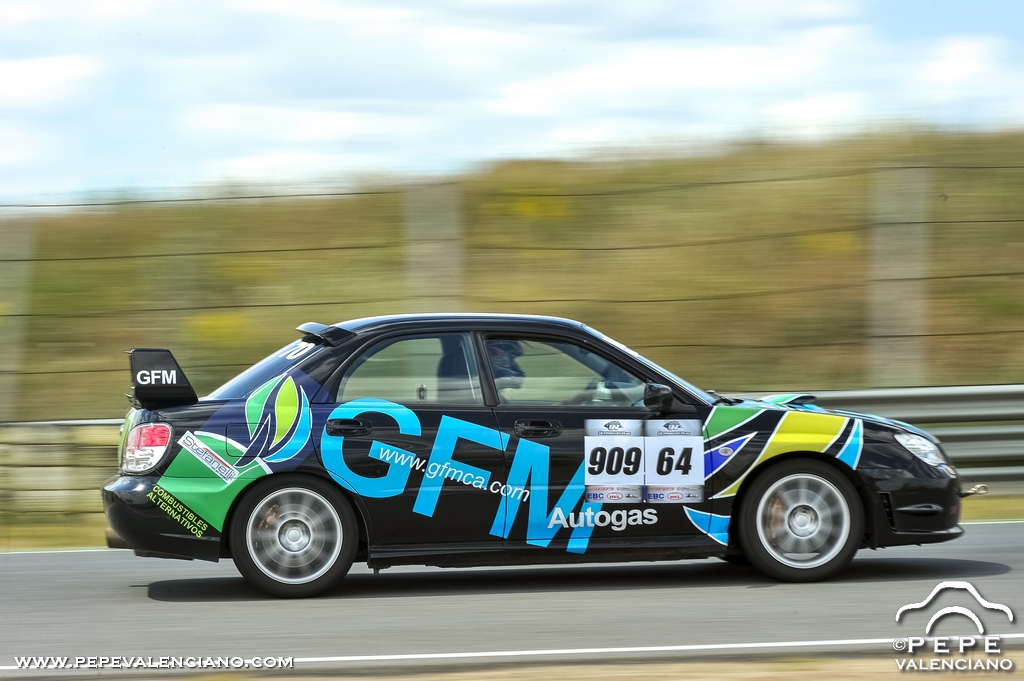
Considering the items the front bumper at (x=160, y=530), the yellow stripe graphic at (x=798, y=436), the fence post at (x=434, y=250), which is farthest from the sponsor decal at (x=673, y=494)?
the fence post at (x=434, y=250)

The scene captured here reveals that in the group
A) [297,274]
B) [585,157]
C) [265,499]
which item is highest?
[585,157]

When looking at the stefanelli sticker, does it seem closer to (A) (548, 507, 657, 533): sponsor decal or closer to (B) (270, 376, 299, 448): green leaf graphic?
(B) (270, 376, 299, 448): green leaf graphic

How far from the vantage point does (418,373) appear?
6.96 metres

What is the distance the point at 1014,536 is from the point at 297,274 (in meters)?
6.92

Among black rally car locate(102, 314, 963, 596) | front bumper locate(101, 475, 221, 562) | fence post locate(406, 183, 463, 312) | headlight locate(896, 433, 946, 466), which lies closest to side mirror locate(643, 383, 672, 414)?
black rally car locate(102, 314, 963, 596)

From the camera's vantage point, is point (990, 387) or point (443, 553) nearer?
point (443, 553)

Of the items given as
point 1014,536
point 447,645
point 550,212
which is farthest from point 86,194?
point 1014,536

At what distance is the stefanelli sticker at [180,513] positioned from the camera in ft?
21.7

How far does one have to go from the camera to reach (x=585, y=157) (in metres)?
16.7

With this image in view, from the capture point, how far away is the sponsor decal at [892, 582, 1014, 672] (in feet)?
16.5

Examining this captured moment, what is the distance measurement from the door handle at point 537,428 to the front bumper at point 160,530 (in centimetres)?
172

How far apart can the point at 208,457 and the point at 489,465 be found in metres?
1.51

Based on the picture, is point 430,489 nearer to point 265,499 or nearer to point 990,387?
point 265,499

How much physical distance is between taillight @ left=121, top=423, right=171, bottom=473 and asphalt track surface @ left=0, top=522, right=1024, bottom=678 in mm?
769
